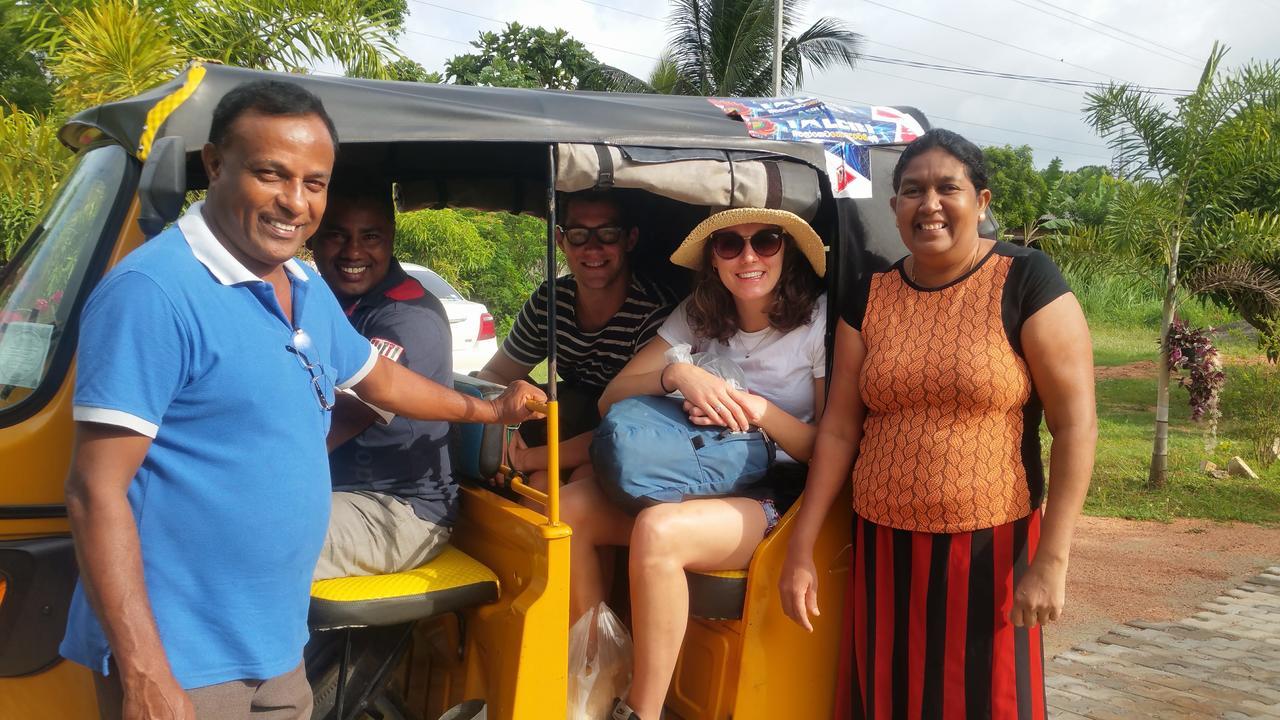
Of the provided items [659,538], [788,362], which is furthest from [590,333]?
[659,538]

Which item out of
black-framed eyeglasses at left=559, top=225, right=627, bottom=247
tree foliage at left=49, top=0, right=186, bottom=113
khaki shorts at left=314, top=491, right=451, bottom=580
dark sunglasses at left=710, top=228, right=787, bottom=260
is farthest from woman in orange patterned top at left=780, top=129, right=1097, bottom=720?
tree foliage at left=49, top=0, right=186, bottom=113

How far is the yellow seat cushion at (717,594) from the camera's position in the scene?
270 cm

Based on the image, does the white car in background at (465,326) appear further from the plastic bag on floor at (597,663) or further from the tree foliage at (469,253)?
the plastic bag on floor at (597,663)

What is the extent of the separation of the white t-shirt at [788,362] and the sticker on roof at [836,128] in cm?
40

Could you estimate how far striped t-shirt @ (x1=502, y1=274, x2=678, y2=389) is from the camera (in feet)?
11.8

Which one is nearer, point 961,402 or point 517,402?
point 961,402

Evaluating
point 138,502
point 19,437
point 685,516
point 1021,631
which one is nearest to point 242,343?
point 138,502

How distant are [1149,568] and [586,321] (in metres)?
4.88

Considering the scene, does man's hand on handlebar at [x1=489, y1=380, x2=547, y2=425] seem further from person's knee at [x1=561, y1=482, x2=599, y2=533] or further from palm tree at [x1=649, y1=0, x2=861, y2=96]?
palm tree at [x1=649, y1=0, x2=861, y2=96]

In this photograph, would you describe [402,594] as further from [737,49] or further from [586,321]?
[737,49]

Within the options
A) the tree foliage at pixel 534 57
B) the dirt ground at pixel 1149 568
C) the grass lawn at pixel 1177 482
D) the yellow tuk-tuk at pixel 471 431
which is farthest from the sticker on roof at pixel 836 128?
the tree foliage at pixel 534 57

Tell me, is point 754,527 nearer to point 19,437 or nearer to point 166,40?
point 19,437

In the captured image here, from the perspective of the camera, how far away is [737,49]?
22109mm

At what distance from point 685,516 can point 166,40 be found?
7481 mm
